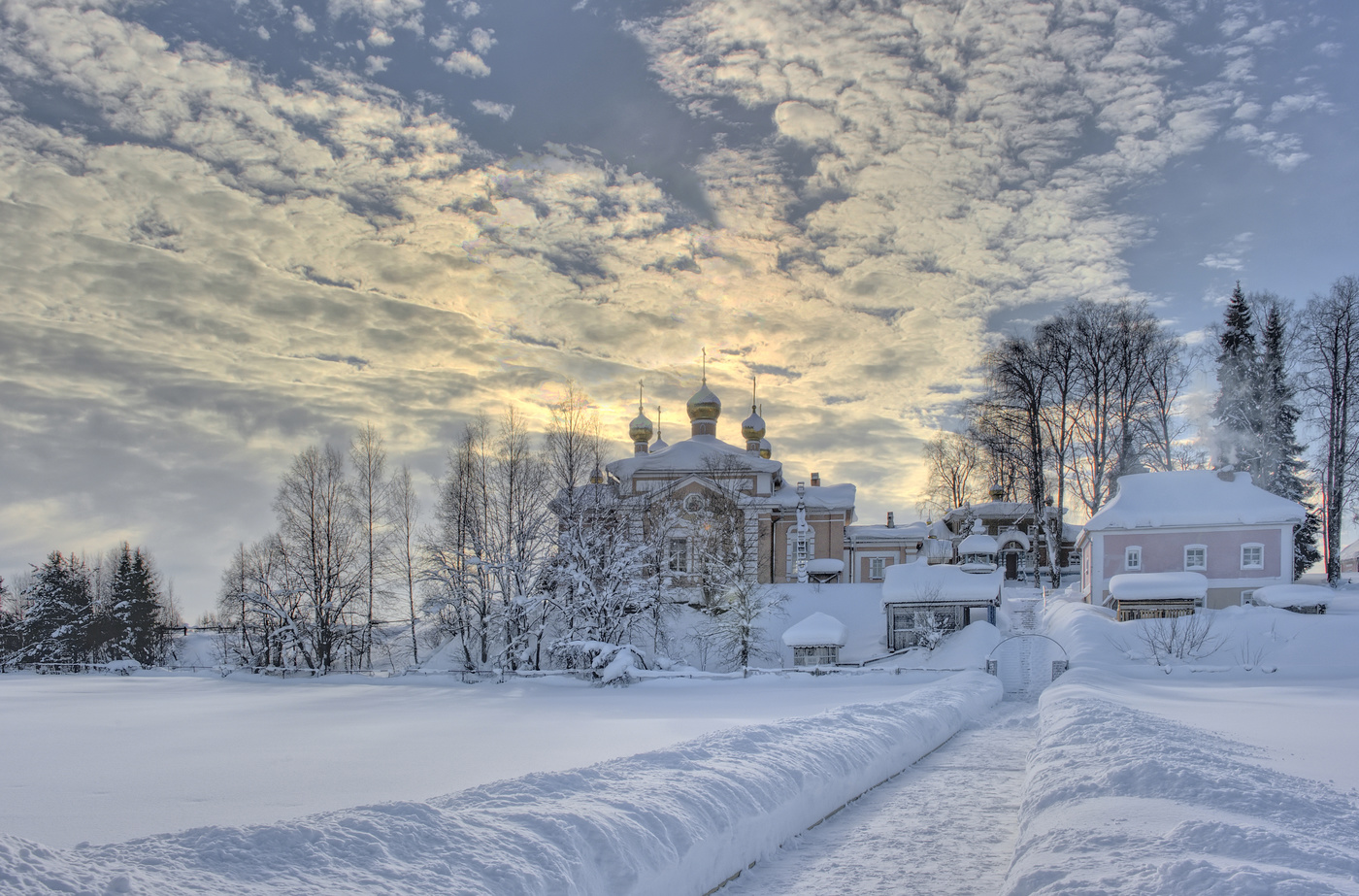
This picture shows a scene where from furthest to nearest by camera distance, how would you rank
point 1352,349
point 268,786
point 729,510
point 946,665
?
point 729,510 < point 1352,349 < point 946,665 < point 268,786

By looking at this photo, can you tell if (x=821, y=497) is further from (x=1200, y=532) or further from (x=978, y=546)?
(x=1200, y=532)

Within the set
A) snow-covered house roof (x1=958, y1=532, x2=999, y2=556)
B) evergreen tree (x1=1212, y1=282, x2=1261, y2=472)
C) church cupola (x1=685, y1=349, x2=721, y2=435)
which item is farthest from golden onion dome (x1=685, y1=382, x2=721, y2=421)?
evergreen tree (x1=1212, y1=282, x2=1261, y2=472)

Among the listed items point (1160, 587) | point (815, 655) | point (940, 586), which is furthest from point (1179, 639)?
point (815, 655)

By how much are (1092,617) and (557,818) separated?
28415mm

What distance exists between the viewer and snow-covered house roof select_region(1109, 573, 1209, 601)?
30.6 metres

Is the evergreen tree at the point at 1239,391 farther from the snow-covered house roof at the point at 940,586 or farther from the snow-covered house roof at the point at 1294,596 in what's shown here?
the snow-covered house roof at the point at 940,586

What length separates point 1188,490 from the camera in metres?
35.1

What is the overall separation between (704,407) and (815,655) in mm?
21892

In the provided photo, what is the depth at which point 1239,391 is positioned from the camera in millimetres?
42000

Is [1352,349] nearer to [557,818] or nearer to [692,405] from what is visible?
[692,405]

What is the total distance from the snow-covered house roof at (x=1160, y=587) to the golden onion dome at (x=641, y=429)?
94.0ft

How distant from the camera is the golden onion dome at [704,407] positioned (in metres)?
51.3

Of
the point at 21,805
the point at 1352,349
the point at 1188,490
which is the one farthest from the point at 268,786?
the point at 1352,349

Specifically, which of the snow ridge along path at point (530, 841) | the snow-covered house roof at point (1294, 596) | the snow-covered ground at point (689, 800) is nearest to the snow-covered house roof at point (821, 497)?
the snow-covered house roof at point (1294, 596)
